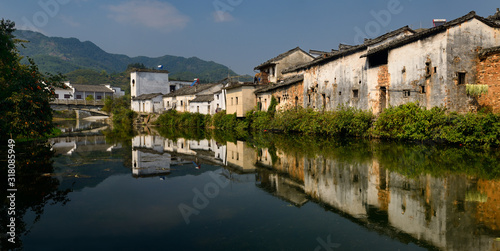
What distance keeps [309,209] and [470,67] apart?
14835 mm

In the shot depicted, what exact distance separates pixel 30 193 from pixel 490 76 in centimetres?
1895

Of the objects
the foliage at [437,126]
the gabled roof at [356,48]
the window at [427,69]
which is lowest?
the foliage at [437,126]

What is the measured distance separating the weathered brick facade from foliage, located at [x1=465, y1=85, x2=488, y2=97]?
0.22 m

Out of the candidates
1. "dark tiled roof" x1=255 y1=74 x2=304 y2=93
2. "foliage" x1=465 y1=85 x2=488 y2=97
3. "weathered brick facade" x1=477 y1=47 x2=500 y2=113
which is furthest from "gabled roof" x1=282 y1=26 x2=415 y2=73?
"foliage" x1=465 y1=85 x2=488 y2=97

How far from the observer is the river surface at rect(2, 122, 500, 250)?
486 centimetres

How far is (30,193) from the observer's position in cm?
750

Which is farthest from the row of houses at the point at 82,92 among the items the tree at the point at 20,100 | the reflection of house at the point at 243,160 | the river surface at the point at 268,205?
the river surface at the point at 268,205

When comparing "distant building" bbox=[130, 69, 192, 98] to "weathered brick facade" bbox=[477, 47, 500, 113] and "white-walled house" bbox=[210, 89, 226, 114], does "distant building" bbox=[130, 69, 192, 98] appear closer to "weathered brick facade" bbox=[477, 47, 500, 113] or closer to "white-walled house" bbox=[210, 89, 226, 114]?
"white-walled house" bbox=[210, 89, 226, 114]

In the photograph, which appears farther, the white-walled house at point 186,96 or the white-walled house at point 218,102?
the white-walled house at point 186,96

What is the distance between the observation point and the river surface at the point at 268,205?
4.86 m

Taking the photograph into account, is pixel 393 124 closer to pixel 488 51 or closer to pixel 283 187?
pixel 488 51

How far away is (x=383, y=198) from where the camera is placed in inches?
271

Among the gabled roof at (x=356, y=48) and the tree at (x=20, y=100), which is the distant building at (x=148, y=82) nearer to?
the gabled roof at (x=356, y=48)

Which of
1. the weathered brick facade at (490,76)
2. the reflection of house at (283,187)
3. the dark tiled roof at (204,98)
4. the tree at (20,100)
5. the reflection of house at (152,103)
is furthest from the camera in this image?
the reflection of house at (152,103)
